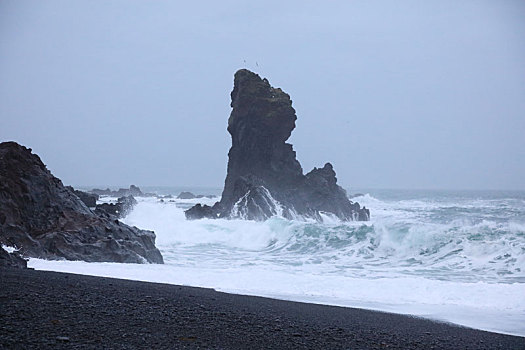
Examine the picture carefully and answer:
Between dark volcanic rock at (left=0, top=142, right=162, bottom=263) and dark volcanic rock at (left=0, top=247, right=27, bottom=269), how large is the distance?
2240 mm

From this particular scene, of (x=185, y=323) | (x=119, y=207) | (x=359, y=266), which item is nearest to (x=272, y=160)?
(x=119, y=207)

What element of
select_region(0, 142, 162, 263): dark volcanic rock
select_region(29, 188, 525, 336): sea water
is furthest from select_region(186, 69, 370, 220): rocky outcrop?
select_region(0, 142, 162, 263): dark volcanic rock

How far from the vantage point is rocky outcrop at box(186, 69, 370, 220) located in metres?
41.3

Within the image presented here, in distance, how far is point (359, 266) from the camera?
18.4 meters

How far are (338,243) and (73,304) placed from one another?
17290mm

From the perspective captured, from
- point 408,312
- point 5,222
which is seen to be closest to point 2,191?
point 5,222

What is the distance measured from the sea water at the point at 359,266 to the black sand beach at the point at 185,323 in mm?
1613

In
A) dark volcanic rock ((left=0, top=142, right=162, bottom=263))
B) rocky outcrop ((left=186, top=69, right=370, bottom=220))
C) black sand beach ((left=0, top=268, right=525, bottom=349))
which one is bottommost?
black sand beach ((left=0, top=268, right=525, bottom=349))

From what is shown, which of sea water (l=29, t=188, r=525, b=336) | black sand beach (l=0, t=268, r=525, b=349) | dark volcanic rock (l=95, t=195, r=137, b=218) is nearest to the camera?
black sand beach (l=0, t=268, r=525, b=349)

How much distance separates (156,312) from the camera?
7.30 meters

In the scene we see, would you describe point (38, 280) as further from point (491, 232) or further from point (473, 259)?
point (491, 232)

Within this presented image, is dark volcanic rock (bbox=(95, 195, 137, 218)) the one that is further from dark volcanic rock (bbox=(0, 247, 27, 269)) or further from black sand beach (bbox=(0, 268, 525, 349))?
black sand beach (bbox=(0, 268, 525, 349))

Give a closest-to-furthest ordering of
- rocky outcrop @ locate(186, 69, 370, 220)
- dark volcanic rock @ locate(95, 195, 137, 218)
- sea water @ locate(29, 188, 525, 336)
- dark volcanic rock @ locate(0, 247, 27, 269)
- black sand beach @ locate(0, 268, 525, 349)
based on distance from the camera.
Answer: black sand beach @ locate(0, 268, 525, 349), sea water @ locate(29, 188, 525, 336), dark volcanic rock @ locate(0, 247, 27, 269), dark volcanic rock @ locate(95, 195, 137, 218), rocky outcrop @ locate(186, 69, 370, 220)

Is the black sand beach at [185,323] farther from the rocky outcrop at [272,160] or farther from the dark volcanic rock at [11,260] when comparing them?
the rocky outcrop at [272,160]
